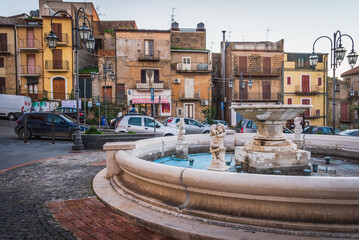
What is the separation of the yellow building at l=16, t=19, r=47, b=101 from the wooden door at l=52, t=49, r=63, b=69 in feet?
5.39

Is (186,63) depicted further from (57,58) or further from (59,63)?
(57,58)

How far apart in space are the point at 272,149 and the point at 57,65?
31917mm

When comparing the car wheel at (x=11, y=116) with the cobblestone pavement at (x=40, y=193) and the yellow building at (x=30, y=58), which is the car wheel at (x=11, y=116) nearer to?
the yellow building at (x=30, y=58)

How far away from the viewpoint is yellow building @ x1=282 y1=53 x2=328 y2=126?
1465 inches

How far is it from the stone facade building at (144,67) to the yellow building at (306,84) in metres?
16.8

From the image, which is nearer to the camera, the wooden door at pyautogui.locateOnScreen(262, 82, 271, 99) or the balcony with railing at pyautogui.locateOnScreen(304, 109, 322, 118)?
the wooden door at pyautogui.locateOnScreen(262, 82, 271, 99)

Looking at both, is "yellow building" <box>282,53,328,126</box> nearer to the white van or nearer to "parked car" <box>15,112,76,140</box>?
"parked car" <box>15,112,76,140</box>

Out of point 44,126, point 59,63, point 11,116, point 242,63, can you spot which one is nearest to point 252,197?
point 44,126

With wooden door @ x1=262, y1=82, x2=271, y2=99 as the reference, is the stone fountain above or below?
below

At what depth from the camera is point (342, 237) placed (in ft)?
8.86

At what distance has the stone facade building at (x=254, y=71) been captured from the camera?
35719 mm

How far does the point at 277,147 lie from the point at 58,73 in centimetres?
3179

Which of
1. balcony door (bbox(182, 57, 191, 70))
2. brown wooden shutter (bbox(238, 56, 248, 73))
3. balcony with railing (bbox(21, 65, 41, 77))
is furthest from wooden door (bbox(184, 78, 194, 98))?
balcony with railing (bbox(21, 65, 41, 77))

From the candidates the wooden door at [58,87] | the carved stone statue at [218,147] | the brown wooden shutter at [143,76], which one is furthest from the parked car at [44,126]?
the brown wooden shutter at [143,76]
